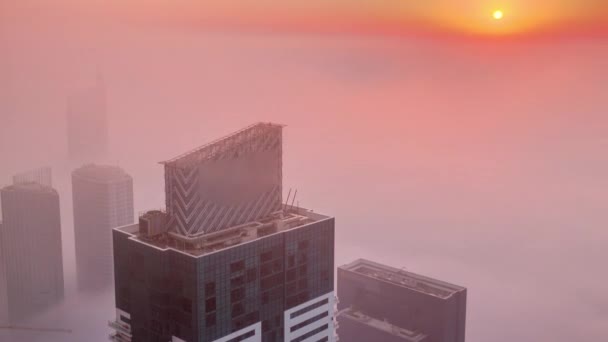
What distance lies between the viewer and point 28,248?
3781 centimetres

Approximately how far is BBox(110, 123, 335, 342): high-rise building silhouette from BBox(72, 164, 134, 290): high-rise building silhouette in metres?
25.9

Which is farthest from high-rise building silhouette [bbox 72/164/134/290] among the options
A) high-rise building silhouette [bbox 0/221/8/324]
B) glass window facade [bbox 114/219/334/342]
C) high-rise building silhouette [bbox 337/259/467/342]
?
glass window facade [bbox 114/219/334/342]

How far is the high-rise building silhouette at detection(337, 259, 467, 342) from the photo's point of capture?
26.9 metres

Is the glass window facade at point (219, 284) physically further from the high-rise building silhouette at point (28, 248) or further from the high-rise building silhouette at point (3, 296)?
the high-rise building silhouette at point (3, 296)

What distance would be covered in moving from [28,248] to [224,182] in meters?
29.0

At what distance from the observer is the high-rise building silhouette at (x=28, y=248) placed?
37781 millimetres

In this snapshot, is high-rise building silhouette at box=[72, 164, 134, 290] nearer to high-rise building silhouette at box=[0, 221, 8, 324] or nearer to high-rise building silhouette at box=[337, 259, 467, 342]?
high-rise building silhouette at box=[0, 221, 8, 324]

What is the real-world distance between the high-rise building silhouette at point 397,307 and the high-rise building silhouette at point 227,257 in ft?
41.2

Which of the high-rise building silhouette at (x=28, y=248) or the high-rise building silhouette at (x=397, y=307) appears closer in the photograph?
the high-rise building silhouette at (x=397, y=307)

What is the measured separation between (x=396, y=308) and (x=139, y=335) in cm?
1701

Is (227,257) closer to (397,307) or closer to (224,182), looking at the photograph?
(224,182)

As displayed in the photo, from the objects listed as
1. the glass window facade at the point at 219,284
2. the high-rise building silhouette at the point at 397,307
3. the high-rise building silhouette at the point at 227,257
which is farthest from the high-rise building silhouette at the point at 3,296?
the glass window facade at the point at 219,284

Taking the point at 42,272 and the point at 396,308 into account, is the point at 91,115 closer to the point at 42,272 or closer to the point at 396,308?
the point at 42,272

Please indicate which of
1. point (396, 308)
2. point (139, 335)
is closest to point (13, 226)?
point (396, 308)
